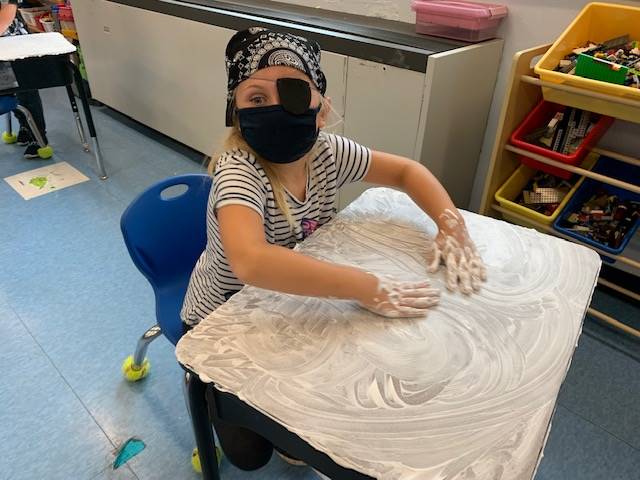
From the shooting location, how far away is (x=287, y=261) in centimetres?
78

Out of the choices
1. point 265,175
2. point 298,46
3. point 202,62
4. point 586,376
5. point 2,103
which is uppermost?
point 298,46

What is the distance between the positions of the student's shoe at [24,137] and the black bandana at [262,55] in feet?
8.38

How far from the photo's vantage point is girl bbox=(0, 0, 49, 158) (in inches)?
92.2

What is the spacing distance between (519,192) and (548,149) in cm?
22

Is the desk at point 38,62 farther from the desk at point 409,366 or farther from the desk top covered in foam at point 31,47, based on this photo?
the desk at point 409,366

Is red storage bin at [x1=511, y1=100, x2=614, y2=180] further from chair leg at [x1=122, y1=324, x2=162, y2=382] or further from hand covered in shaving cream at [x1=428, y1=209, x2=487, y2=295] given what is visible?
chair leg at [x1=122, y1=324, x2=162, y2=382]

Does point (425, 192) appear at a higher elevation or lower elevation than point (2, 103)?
higher

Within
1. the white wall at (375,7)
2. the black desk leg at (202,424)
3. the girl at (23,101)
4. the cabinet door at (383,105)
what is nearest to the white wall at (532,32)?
the white wall at (375,7)

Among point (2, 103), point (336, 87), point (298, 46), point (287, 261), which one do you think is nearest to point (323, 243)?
point (287, 261)

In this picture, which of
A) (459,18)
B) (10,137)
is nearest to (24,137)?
(10,137)

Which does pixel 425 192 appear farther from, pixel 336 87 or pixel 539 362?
pixel 336 87

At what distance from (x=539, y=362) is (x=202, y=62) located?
2.24 metres

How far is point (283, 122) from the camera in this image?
33.5 inches

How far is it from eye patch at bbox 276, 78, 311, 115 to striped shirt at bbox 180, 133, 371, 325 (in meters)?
0.13
